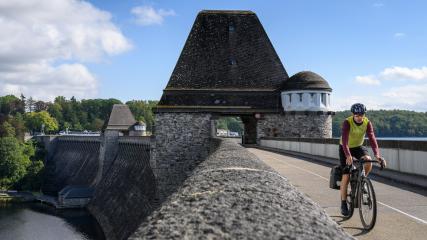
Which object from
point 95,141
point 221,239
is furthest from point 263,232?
point 95,141

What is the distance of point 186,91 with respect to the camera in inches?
1353

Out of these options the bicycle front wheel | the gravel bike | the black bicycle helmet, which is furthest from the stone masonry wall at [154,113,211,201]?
the bicycle front wheel

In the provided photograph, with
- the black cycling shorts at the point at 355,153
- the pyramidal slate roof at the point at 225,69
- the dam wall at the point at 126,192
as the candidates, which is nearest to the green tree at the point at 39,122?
the dam wall at the point at 126,192

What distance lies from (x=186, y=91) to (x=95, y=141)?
1650 inches

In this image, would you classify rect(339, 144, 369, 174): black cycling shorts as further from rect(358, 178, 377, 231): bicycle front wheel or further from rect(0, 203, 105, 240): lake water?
rect(0, 203, 105, 240): lake water

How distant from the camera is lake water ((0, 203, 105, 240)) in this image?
4841 cm

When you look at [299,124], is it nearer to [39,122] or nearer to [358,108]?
[358,108]

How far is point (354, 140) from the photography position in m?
7.50

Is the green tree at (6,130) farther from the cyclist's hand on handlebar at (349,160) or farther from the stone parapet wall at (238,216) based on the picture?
the stone parapet wall at (238,216)

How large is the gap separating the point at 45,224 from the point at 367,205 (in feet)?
172

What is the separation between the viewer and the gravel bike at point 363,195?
663cm

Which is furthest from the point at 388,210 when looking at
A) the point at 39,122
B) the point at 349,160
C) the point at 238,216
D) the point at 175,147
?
the point at 39,122

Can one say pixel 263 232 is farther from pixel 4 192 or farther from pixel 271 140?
pixel 4 192

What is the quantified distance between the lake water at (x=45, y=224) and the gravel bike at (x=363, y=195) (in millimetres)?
42941
